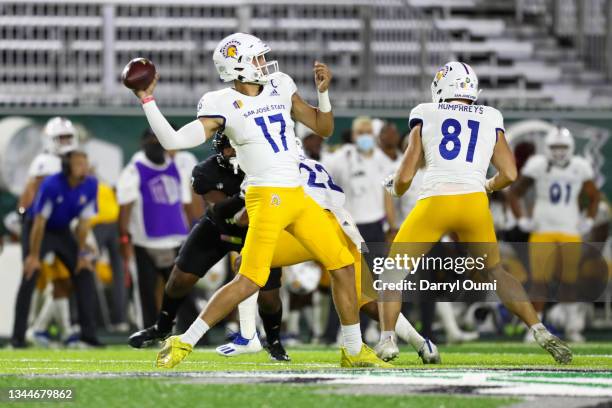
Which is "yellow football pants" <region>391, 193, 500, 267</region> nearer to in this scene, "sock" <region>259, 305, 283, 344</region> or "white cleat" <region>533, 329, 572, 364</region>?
"white cleat" <region>533, 329, 572, 364</region>

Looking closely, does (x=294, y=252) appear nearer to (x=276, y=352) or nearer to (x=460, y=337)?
(x=276, y=352)

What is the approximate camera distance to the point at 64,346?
1406 centimetres

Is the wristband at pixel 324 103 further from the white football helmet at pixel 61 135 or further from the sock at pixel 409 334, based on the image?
the white football helmet at pixel 61 135

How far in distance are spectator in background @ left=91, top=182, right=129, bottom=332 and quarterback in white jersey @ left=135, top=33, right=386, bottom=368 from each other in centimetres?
666

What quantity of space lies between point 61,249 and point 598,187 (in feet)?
18.6

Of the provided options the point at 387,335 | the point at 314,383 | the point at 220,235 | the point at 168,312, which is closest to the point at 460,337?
the point at 168,312

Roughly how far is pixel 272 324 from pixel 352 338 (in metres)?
1.44

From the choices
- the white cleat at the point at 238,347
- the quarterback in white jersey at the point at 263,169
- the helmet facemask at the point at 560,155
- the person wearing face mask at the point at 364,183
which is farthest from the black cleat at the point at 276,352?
the helmet facemask at the point at 560,155

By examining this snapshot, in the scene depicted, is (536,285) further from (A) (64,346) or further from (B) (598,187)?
(A) (64,346)

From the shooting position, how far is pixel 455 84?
9422mm

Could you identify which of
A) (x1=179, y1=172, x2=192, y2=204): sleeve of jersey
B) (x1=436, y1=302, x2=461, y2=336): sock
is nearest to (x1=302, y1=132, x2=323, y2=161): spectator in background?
(x1=179, y1=172, x2=192, y2=204): sleeve of jersey

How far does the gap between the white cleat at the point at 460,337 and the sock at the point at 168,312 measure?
4.30 m

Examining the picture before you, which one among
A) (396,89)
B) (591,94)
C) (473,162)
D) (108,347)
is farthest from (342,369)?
(591,94)

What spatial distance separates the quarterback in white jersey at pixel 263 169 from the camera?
27.7 feet
